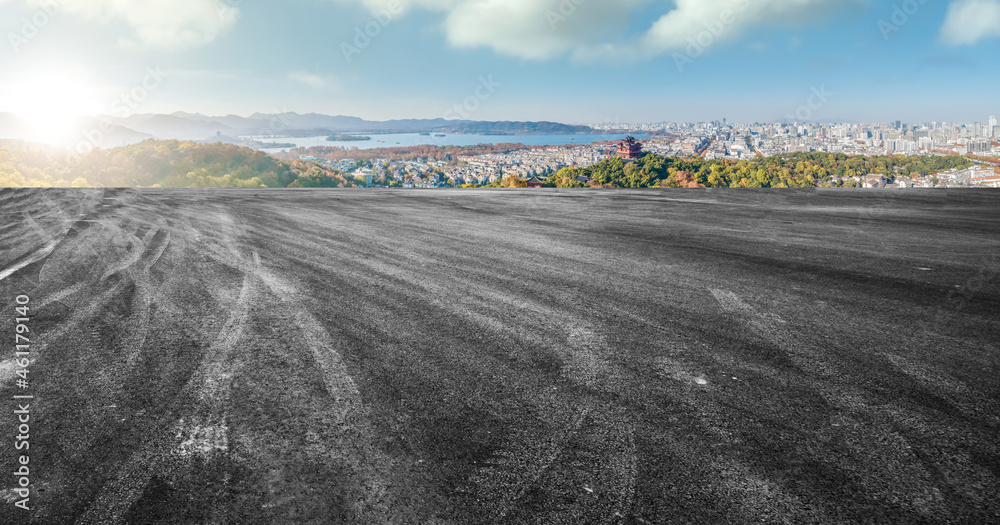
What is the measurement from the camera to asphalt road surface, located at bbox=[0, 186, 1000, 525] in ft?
7.04

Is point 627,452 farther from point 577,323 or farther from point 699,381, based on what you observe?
point 577,323

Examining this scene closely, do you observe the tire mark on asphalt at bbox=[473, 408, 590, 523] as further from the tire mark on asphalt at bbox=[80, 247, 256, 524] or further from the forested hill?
the forested hill

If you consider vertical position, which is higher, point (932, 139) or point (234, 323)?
point (932, 139)

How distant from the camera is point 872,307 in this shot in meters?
4.68

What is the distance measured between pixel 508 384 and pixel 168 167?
102 feet

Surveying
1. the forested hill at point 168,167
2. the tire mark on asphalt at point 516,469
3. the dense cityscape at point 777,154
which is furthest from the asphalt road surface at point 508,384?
the forested hill at point 168,167

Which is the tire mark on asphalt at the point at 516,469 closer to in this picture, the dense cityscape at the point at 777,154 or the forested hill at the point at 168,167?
the dense cityscape at the point at 777,154

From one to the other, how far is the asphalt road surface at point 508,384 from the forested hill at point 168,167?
20123 mm

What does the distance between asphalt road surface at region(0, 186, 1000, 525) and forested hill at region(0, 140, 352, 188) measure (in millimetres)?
20123

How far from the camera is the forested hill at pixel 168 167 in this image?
941 inches

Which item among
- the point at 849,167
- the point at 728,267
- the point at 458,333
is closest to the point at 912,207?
the point at 728,267

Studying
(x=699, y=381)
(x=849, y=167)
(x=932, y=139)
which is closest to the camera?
(x=699, y=381)

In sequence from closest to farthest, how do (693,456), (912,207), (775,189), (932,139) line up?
(693,456) < (912,207) < (775,189) < (932,139)

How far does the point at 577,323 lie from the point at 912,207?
1171 cm
